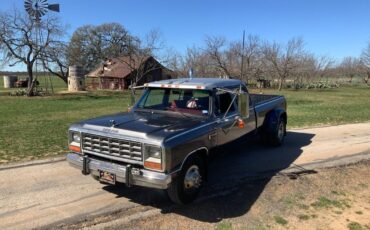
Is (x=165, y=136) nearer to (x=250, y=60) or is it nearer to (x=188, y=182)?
(x=188, y=182)

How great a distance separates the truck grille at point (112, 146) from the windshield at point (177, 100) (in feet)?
4.64

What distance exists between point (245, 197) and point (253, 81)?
4955cm

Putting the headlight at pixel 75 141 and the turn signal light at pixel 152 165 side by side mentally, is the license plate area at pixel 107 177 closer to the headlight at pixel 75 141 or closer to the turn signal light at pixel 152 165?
the turn signal light at pixel 152 165

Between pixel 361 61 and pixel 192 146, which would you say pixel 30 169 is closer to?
pixel 192 146

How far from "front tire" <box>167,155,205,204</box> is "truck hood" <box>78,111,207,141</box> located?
1.73ft

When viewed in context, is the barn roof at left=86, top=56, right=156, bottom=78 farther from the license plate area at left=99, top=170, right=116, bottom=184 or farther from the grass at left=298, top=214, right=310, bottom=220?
the grass at left=298, top=214, right=310, bottom=220

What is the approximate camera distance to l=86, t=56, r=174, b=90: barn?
47188mm

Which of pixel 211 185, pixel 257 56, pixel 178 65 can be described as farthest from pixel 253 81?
pixel 211 185

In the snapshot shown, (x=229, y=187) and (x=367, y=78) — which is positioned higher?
(x=367, y=78)

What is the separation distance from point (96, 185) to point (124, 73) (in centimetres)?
4470

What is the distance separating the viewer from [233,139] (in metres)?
6.45

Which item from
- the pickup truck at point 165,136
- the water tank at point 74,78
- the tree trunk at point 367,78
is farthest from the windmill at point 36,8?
the tree trunk at point 367,78

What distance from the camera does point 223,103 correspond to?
20.2ft

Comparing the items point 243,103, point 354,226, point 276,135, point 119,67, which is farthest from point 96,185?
point 119,67
